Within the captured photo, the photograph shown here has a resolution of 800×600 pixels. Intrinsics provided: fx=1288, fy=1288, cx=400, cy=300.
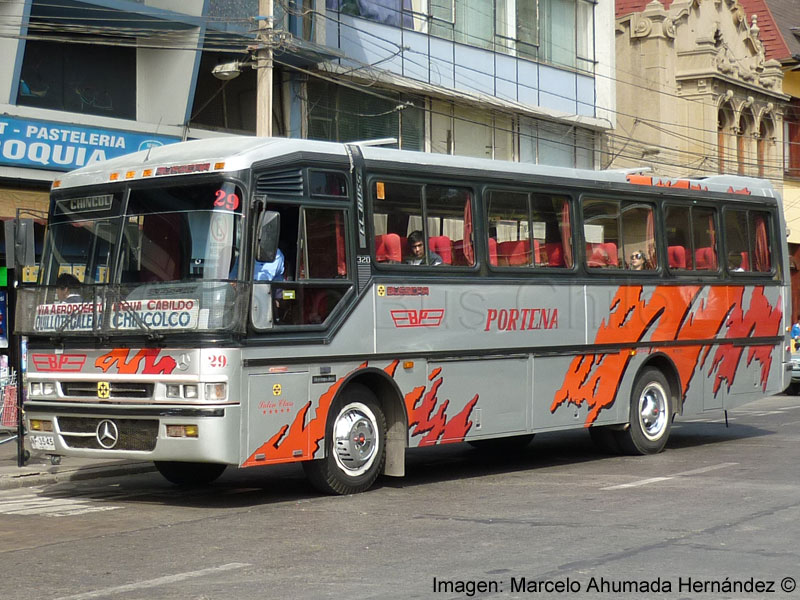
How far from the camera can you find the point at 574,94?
108 ft

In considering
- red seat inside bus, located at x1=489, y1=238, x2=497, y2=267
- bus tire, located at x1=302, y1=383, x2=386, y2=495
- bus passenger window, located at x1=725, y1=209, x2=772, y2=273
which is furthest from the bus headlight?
bus passenger window, located at x1=725, y1=209, x2=772, y2=273

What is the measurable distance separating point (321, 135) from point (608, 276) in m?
10.9

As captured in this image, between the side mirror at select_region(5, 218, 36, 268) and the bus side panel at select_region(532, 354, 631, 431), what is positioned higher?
the side mirror at select_region(5, 218, 36, 268)

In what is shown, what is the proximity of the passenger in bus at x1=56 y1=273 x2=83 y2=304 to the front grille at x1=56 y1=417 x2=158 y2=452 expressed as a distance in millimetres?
1066

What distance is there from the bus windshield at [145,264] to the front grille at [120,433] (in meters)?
0.79

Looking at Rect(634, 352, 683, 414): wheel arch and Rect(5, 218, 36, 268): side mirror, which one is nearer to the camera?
Rect(5, 218, 36, 268): side mirror

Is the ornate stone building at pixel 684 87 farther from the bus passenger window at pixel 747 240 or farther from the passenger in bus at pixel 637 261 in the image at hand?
the passenger in bus at pixel 637 261

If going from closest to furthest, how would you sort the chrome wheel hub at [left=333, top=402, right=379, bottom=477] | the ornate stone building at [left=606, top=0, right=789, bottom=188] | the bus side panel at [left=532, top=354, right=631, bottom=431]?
the chrome wheel hub at [left=333, top=402, right=379, bottom=477]
the bus side panel at [left=532, top=354, right=631, bottom=431]
the ornate stone building at [left=606, top=0, right=789, bottom=188]

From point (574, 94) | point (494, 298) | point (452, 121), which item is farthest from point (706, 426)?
point (574, 94)

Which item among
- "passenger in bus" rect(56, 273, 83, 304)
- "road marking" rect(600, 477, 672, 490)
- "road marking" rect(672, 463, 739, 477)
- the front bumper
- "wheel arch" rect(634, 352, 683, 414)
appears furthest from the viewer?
"wheel arch" rect(634, 352, 683, 414)

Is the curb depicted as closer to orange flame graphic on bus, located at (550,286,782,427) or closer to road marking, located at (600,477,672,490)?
orange flame graphic on bus, located at (550,286,782,427)

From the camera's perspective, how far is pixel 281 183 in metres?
11.4

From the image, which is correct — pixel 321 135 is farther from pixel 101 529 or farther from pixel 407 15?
pixel 101 529

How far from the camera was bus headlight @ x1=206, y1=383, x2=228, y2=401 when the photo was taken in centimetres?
1080
